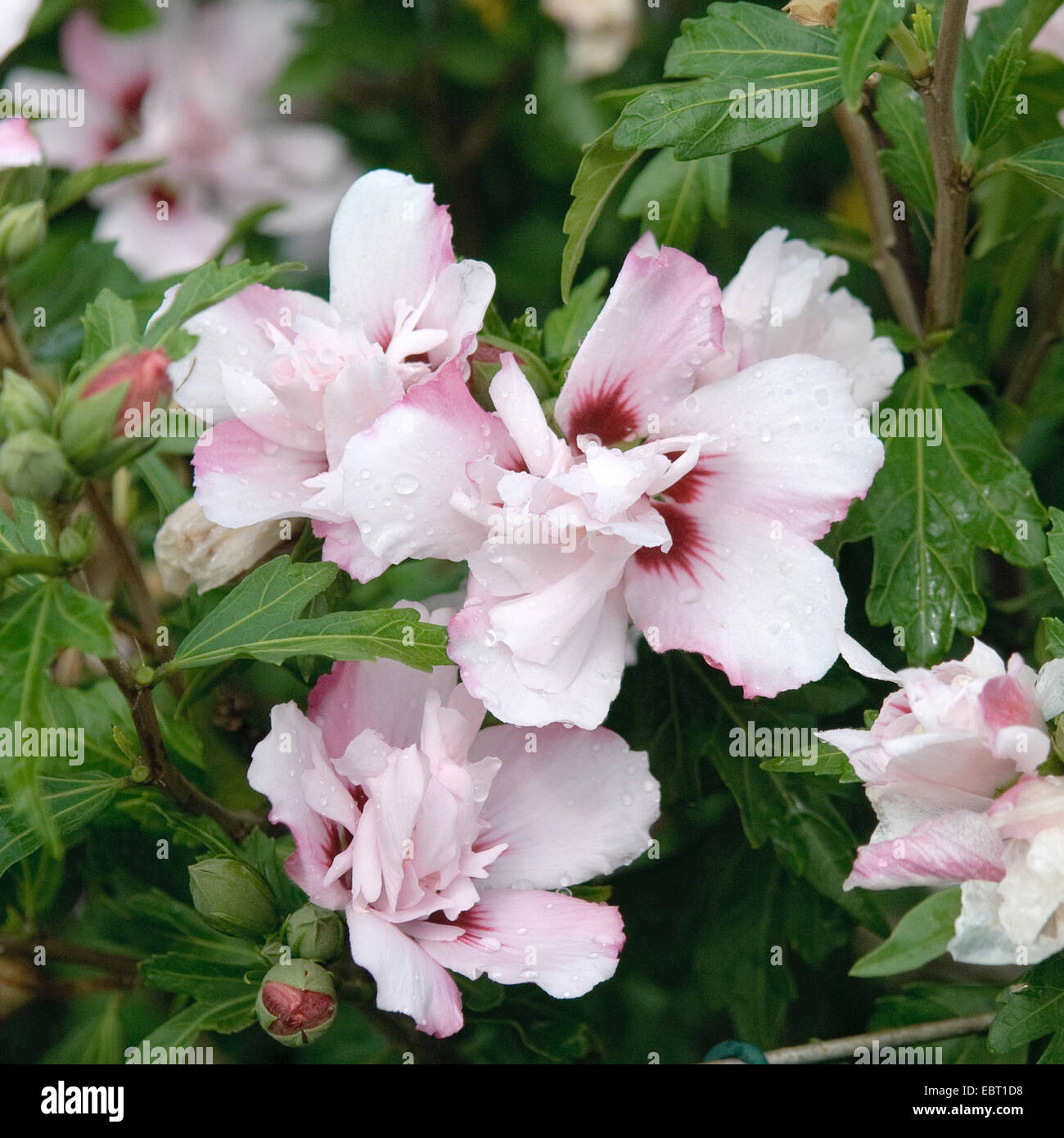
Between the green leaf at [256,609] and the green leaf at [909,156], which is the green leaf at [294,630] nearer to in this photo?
the green leaf at [256,609]

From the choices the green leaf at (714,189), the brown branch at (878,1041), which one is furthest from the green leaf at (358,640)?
the green leaf at (714,189)

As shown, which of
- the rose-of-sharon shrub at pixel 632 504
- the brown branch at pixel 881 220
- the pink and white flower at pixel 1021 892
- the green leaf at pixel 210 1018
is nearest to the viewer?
the pink and white flower at pixel 1021 892

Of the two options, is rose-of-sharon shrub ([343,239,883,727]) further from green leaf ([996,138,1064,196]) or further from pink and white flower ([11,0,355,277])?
pink and white flower ([11,0,355,277])

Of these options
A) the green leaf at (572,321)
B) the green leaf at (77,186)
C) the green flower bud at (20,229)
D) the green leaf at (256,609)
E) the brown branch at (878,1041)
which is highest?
the green flower bud at (20,229)

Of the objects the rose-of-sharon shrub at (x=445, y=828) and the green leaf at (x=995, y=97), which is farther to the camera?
the green leaf at (x=995, y=97)

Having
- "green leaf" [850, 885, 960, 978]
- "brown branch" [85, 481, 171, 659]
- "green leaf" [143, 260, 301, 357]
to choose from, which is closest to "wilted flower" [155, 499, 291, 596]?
"brown branch" [85, 481, 171, 659]

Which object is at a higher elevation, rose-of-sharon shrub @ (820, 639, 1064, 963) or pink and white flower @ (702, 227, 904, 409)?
pink and white flower @ (702, 227, 904, 409)

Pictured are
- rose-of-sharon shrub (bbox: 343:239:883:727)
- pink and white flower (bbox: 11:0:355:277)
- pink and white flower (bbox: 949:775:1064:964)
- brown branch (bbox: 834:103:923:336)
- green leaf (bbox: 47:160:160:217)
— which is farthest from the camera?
pink and white flower (bbox: 11:0:355:277)

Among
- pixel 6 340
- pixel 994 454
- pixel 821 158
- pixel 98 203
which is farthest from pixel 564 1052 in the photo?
pixel 821 158
